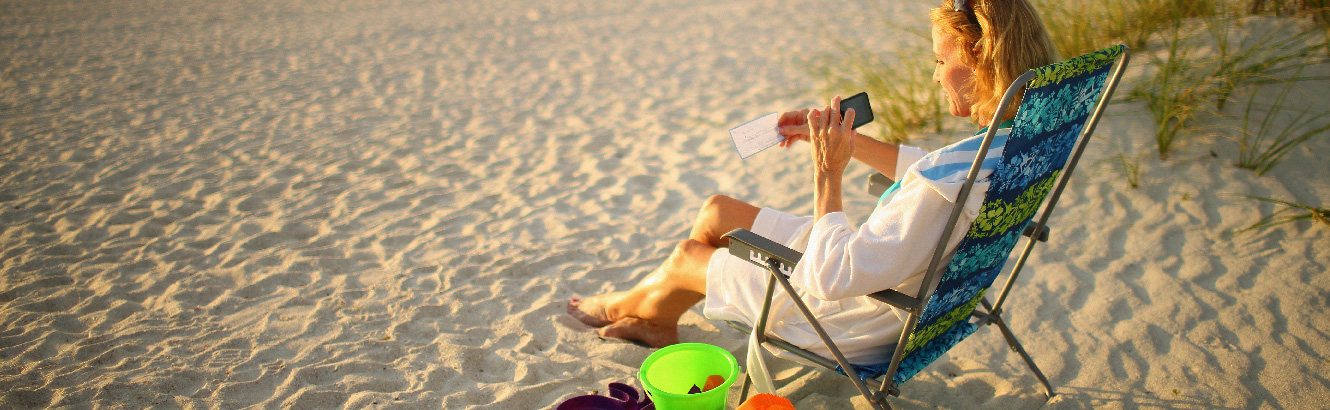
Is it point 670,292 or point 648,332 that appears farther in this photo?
point 648,332

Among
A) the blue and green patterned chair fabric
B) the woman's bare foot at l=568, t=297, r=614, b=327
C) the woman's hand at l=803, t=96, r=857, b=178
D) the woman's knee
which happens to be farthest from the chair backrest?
the woman's bare foot at l=568, t=297, r=614, b=327

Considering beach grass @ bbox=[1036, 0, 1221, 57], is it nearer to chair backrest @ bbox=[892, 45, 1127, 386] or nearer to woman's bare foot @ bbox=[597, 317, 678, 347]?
chair backrest @ bbox=[892, 45, 1127, 386]

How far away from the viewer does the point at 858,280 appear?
156 centimetres

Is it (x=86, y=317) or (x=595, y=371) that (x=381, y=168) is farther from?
(x=595, y=371)

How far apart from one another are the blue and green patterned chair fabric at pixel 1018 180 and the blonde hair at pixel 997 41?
0.12 m

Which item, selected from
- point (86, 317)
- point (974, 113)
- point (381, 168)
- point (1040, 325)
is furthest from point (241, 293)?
point (1040, 325)

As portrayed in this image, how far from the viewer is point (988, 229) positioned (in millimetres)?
1610

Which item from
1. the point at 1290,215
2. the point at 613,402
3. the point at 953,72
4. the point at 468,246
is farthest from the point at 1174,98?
the point at 468,246

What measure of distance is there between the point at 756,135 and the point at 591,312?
1137mm

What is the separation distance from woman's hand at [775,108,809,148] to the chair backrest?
55 centimetres

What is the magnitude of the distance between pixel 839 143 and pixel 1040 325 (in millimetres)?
1453

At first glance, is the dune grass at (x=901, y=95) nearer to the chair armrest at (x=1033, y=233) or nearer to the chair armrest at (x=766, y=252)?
the chair armrest at (x=1033, y=233)

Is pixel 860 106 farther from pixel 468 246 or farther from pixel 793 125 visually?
pixel 468 246

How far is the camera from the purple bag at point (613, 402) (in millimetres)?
2131
